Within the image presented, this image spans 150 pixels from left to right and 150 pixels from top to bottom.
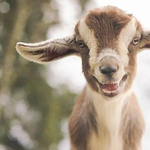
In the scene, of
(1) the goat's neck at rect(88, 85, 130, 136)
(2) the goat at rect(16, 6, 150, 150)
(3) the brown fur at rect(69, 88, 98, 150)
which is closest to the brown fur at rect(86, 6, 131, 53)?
(2) the goat at rect(16, 6, 150, 150)

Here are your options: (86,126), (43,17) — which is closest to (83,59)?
(86,126)

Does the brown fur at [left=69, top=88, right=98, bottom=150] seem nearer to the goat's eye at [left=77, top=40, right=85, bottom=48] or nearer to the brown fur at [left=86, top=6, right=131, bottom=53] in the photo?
the goat's eye at [left=77, top=40, right=85, bottom=48]

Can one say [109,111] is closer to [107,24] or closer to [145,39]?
[145,39]

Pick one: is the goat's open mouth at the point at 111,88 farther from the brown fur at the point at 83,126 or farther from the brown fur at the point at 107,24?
the brown fur at the point at 83,126

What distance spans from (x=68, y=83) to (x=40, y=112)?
115 centimetres

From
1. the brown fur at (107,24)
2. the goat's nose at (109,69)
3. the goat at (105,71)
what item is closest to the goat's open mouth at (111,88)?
the goat at (105,71)

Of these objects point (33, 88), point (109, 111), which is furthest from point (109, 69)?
point (33, 88)

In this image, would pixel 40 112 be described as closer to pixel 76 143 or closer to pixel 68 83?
pixel 68 83

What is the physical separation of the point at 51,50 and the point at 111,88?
81 centimetres

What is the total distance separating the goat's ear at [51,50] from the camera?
15.2ft

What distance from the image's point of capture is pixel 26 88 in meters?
14.2

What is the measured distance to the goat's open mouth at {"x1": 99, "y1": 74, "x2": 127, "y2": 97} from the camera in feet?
13.7

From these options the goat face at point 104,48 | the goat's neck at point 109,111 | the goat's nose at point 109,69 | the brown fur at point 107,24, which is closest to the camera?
the goat's nose at point 109,69

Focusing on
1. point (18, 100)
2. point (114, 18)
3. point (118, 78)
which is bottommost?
point (18, 100)
